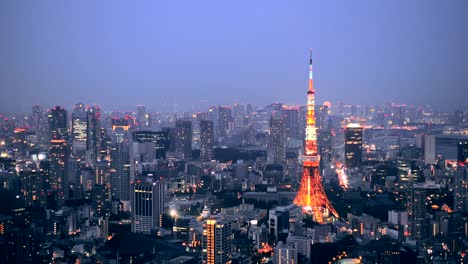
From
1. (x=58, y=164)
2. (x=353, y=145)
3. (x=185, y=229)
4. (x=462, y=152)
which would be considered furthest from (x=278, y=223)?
(x=353, y=145)

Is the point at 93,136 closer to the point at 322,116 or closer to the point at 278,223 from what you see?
the point at 322,116

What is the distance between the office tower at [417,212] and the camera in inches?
309

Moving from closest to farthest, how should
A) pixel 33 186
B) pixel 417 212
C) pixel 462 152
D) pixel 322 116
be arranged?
pixel 417 212
pixel 33 186
pixel 462 152
pixel 322 116

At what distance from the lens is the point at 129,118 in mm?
13195

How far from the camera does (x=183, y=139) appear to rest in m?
16.0

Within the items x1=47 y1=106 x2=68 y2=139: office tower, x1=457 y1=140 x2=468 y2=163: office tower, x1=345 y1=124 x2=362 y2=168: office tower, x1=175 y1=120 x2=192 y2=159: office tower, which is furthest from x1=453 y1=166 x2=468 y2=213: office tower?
x1=175 y1=120 x2=192 y2=159: office tower

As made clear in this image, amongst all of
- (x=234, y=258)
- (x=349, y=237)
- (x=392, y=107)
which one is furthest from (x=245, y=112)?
(x=234, y=258)

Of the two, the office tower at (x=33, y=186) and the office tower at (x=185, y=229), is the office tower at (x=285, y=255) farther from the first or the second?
the office tower at (x=33, y=186)

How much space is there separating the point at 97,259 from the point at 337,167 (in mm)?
7472

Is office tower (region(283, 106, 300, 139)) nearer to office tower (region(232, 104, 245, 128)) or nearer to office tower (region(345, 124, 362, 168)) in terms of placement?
office tower (region(232, 104, 245, 128))

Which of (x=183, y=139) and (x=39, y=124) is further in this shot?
(x=183, y=139)

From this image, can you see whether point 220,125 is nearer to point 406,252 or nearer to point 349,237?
point 349,237

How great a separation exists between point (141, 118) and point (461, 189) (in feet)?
22.4

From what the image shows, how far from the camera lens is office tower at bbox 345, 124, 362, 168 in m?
14.1
